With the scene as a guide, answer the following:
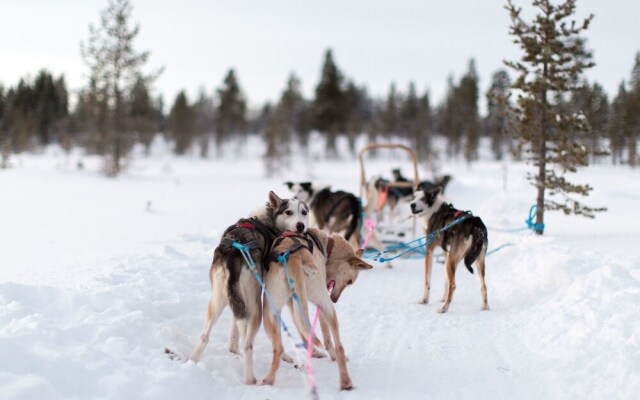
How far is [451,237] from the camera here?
662cm

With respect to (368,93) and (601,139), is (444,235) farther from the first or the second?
(368,93)

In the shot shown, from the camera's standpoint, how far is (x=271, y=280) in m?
4.13

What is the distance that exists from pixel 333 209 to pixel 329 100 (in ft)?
149

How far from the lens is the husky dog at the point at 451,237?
20.8 ft

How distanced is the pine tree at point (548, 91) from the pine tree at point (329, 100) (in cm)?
4354

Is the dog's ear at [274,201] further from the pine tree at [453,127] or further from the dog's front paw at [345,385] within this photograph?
the pine tree at [453,127]

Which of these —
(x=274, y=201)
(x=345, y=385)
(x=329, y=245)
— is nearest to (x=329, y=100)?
(x=274, y=201)

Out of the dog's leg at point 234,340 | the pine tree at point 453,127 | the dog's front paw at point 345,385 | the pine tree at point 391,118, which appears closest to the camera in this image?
the dog's front paw at point 345,385

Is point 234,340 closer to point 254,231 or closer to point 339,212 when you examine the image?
point 254,231

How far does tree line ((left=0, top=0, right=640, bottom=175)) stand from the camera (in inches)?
1067

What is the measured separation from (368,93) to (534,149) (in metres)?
80.6

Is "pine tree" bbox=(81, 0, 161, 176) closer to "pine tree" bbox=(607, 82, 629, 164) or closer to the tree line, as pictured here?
the tree line

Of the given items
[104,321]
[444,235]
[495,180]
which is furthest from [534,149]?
[495,180]

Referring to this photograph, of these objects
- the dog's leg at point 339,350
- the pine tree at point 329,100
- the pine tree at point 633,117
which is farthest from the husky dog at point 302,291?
the pine tree at point 329,100
